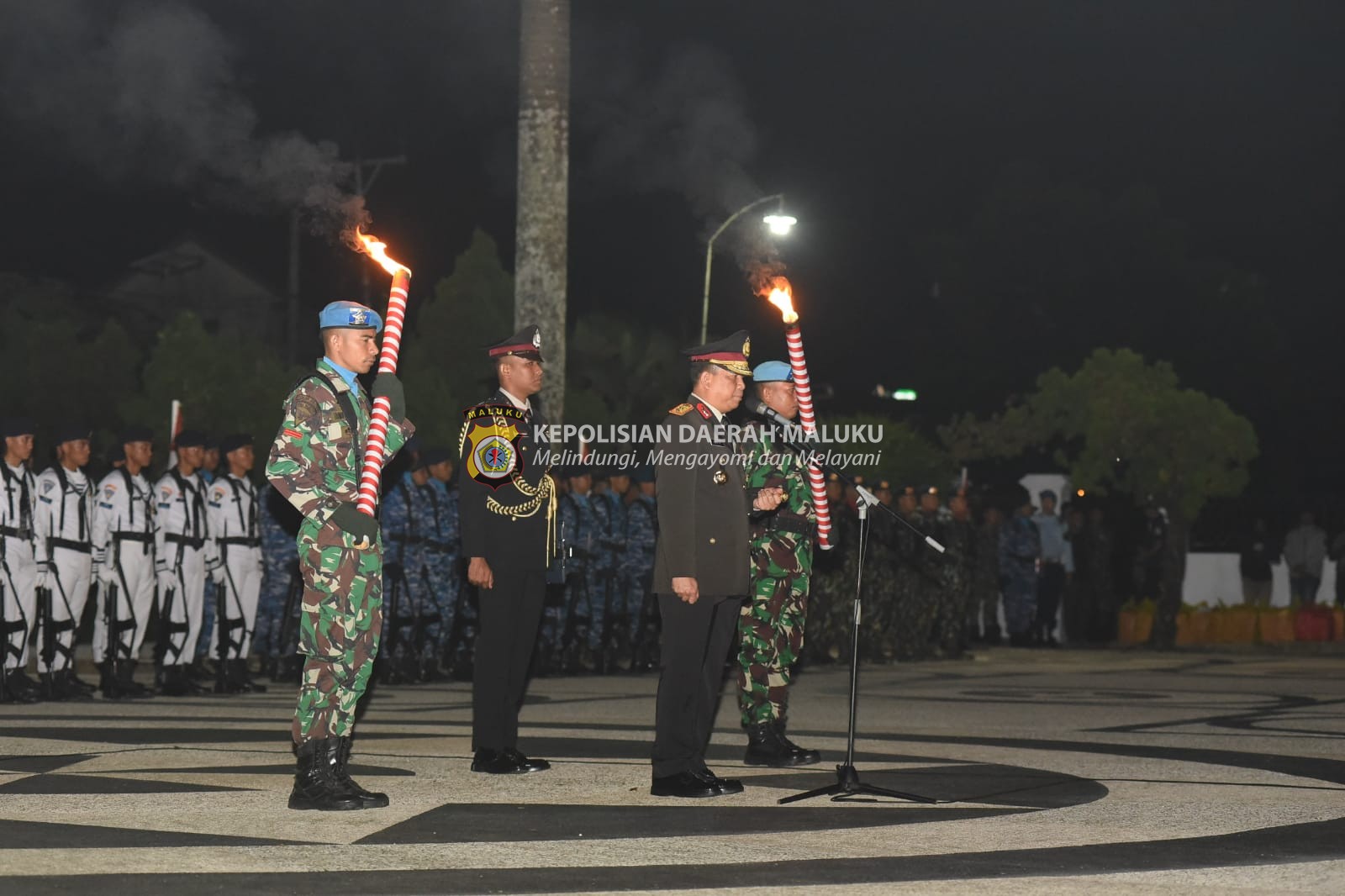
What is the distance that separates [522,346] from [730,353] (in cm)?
130

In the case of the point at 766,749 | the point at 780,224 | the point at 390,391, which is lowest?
the point at 766,749

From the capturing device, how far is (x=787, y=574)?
34.5ft

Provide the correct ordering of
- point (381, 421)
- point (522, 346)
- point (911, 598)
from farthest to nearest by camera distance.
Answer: point (911, 598), point (522, 346), point (381, 421)

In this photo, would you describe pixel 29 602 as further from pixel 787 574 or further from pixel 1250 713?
pixel 1250 713

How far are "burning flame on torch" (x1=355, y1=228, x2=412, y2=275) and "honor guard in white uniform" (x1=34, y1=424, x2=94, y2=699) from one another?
19.7 ft

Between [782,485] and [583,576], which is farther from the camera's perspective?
[583,576]

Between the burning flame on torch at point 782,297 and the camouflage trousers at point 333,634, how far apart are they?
2.96 m

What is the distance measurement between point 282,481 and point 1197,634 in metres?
19.5

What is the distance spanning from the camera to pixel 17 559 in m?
14.1

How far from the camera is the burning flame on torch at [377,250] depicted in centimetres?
851

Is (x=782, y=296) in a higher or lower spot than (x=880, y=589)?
higher

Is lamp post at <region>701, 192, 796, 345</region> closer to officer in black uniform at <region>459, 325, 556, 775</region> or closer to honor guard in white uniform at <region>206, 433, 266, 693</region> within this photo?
officer in black uniform at <region>459, 325, 556, 775</region>

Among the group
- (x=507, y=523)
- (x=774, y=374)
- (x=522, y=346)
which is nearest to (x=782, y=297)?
(x=774, y=374)

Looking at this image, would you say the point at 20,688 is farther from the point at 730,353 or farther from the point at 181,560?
the point at 730,353
